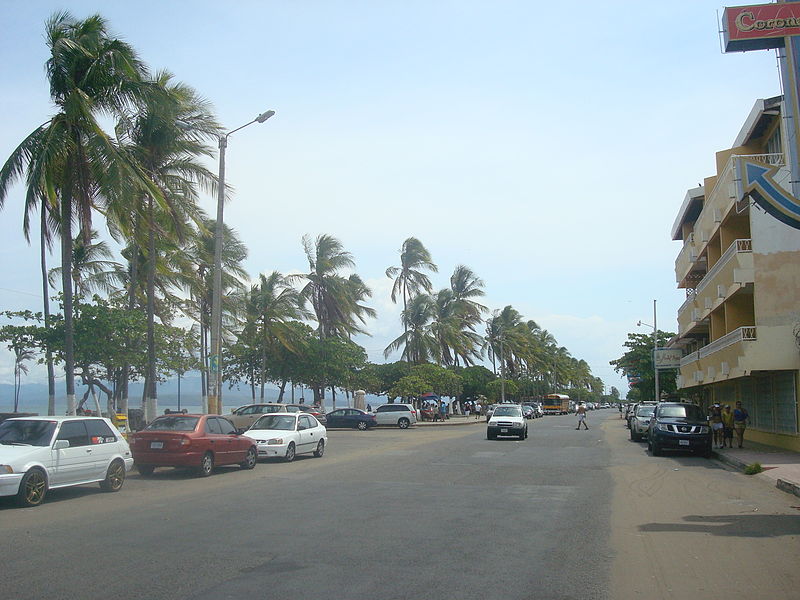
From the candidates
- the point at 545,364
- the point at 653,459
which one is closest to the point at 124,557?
the point at 653,459

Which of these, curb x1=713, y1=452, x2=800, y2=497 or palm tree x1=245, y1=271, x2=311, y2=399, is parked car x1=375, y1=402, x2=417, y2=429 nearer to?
palm tree x1=245, y1=271, x2=311, y2=399

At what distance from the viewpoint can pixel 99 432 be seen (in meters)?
14.7

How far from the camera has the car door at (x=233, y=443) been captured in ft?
61.0

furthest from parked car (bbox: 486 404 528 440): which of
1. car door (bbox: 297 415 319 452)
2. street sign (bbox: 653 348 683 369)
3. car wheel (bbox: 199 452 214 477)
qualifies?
street sign (bbox: 653 348 683 369)

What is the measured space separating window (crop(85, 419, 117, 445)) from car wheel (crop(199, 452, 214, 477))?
2.77m

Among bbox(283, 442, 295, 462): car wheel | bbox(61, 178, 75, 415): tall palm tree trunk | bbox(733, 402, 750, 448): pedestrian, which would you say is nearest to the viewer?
bbox(61, 178, 75, 415): tall palm tree trunk

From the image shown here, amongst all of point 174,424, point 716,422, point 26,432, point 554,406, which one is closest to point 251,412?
point 174,424

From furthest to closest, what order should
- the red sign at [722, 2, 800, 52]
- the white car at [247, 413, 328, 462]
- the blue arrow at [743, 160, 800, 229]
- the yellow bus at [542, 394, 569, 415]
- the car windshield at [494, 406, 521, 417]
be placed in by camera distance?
1. the yellow bus at [542, 394, 569, 415]
2. the car windshield at [494, 406, 521, 417]
3. the white car at [247, 413, 328, 462]
4. the red sign at [722, 2, 800, 52]
5. the blue arrow at [743, 160, 800, 229]

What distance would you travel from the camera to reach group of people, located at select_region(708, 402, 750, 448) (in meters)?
26.6

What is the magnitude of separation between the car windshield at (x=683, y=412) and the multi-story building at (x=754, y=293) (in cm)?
232

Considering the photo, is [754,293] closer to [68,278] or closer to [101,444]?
[101,444]

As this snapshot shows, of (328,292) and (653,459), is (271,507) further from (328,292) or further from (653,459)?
(328,292)

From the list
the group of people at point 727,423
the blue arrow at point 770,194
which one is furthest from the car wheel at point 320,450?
the blue arrow at point 770,194

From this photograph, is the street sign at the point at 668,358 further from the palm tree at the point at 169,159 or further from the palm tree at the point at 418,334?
the palm tree at the point at 169,159
